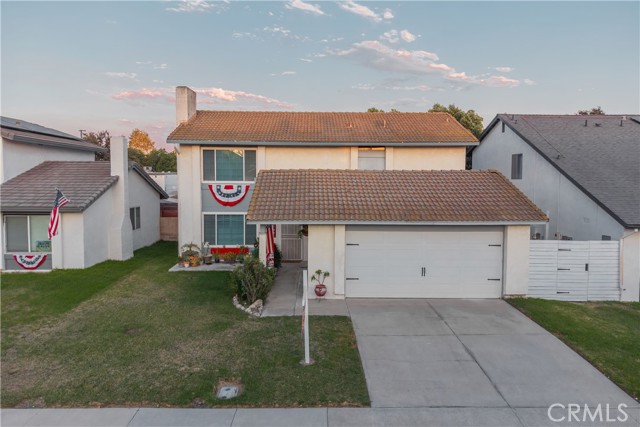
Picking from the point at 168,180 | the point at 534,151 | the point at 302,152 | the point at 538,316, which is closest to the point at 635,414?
the point at 538,316

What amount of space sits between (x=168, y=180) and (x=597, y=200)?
101ft

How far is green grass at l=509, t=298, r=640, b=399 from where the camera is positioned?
732 centimetres

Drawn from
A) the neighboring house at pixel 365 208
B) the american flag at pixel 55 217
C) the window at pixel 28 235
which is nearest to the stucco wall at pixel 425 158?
the neighboring house at pixel 365 208

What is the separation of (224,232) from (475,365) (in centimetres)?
1186

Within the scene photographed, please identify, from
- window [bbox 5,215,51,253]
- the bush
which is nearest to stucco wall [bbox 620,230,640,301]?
the bush

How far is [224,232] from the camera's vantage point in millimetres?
16750

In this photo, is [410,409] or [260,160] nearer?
[410,409]

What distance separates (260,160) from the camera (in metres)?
16.7

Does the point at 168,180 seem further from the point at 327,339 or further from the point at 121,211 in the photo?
the point at 327,339

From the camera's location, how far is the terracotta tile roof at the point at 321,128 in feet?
54.3

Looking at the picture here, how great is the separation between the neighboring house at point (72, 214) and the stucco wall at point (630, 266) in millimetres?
18124

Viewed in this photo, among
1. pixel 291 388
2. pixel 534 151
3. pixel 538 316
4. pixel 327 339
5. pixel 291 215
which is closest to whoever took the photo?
pixel 291 388

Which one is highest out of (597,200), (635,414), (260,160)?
(260,160)

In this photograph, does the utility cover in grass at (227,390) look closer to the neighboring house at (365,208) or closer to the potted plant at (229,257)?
the neighboring house at (365,208)
